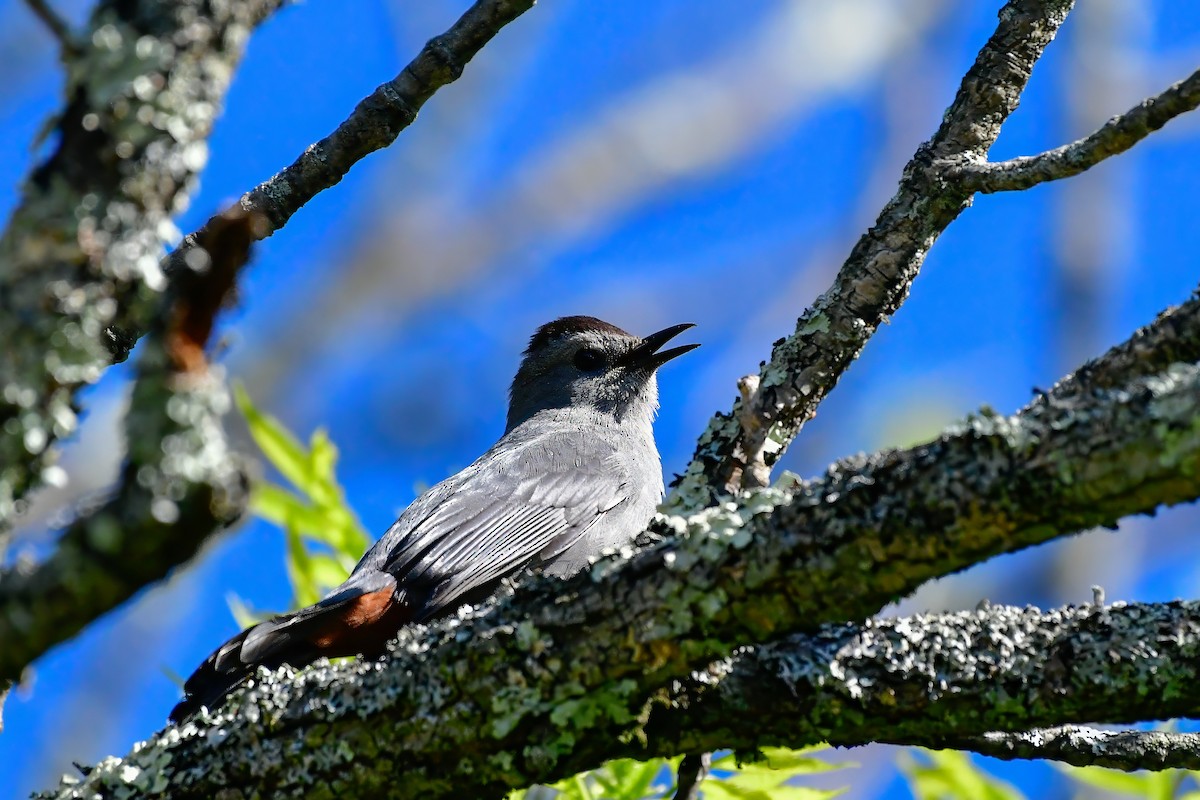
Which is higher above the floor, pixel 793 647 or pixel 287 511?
pixel 287 511

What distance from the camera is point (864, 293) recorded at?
11.4 ft

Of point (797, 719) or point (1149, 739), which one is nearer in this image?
point (797, 719)

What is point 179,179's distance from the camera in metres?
1.55

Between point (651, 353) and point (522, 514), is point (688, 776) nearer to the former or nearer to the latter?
point (522, 514)

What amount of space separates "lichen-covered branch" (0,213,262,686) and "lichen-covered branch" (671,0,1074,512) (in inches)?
80.1

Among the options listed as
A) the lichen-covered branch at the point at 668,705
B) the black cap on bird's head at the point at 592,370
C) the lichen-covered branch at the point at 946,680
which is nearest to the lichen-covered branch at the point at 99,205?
the lichen-covered branch at the point at 668,705

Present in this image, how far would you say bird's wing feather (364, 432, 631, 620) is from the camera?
452cm

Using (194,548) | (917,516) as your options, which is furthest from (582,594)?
(194,548)

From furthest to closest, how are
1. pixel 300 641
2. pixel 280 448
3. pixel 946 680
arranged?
pixel 280 448
pixel 300 641
pixel 946 680

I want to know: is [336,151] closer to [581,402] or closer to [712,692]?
[712,692]

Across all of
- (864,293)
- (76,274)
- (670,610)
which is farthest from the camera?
(864,293)

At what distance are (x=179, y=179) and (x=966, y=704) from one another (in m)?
1.73

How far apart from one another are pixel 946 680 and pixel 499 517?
2752 millimetres

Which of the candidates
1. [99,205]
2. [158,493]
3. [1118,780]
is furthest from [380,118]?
[1118,780]
